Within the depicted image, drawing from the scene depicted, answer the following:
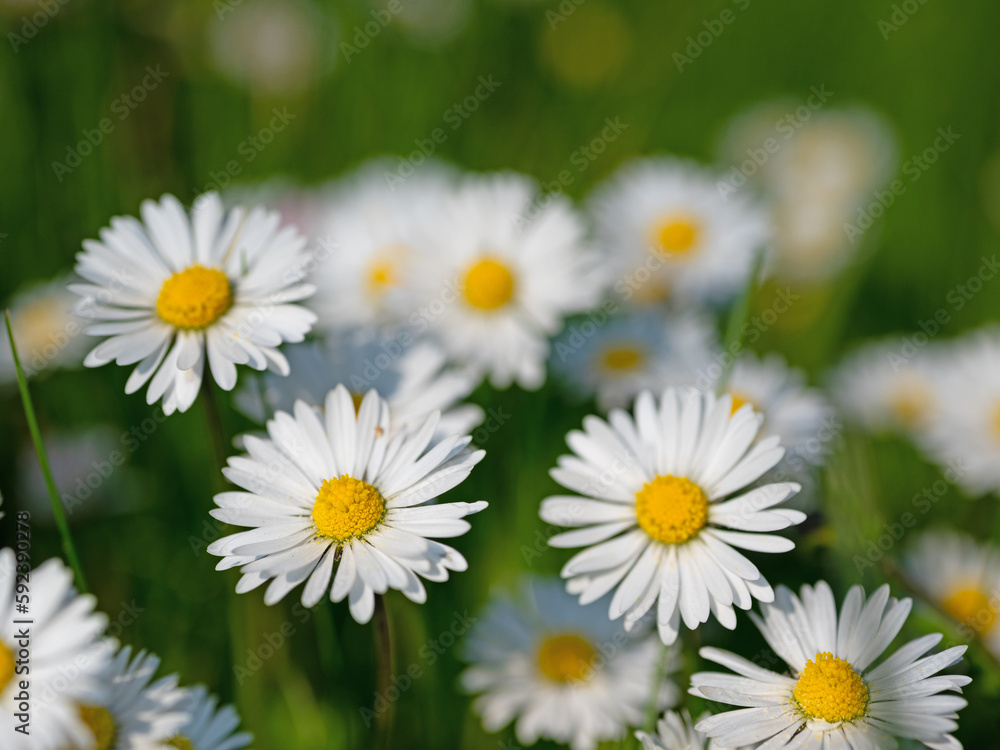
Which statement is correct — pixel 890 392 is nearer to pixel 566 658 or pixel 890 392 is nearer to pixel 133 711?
pixel 566 658

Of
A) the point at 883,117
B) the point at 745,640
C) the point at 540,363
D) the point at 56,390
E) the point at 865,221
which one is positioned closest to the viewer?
the point at 745,640

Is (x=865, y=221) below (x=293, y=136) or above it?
below

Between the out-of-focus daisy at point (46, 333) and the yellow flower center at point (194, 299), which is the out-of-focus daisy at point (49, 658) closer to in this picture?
the yellow flower center at point (194, 299)

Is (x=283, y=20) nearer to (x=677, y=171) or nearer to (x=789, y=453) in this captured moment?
(x=677, y=171)

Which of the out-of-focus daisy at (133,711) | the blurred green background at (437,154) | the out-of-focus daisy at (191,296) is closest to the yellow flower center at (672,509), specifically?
the blurred green background at (437,154)

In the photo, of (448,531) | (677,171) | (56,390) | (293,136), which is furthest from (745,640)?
(293,136)

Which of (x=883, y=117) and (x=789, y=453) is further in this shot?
(x=883, y=117)

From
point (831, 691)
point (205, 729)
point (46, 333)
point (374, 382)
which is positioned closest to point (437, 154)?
point (46, 333)
